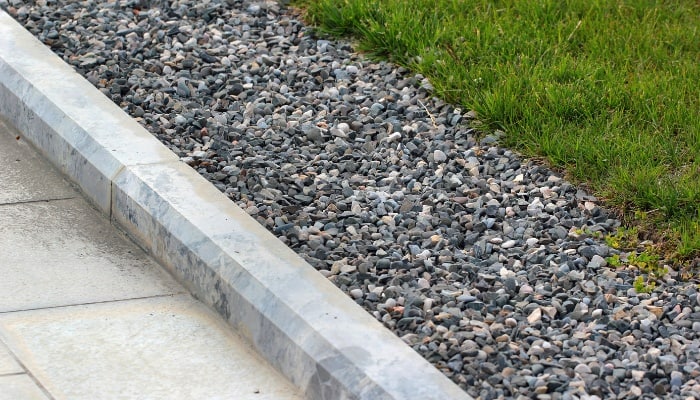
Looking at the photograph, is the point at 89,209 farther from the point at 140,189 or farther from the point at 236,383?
the point at 236,383

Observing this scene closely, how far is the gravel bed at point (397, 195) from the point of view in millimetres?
3559

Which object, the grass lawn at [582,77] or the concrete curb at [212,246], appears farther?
the grass lawn at [582,77]

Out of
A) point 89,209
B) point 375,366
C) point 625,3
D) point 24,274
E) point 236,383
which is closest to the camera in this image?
point 375,366

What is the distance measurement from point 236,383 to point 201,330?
357mm

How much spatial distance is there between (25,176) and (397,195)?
1.67 meters

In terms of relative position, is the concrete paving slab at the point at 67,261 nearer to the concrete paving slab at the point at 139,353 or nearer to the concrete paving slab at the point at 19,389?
the concrete paving slab at the point at 139,353

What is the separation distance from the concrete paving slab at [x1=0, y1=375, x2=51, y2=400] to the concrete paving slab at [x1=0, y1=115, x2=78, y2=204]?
1304 mm

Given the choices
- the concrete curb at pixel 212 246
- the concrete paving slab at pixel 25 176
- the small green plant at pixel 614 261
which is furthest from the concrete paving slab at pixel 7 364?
the small green plant at pixel 614 261

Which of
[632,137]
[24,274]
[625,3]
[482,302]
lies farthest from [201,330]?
[625,3]

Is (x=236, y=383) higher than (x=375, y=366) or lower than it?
lower

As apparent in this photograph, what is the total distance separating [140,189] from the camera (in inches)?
169

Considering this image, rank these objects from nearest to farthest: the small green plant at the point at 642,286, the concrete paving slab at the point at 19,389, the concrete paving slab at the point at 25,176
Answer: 1. the concrete paving slab at the point at 19,389
2. the small green plant at the point at 642,286
3. the concrete paving slab at the point at 25,176

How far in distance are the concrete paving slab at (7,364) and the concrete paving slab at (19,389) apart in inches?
1.2

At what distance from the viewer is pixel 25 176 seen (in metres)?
A: 4.79
